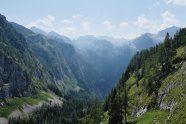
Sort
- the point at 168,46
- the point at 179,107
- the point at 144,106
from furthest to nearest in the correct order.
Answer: the point at 168,46 → the point at 144,106 → the point at 179,107

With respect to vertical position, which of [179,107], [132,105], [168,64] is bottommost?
[132,105]

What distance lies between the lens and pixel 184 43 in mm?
178250

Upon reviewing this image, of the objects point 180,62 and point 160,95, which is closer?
point 160,95

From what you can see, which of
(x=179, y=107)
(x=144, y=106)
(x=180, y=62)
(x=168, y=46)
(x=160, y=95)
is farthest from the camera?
(x=168, y=46)

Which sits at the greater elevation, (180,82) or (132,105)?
(180,82)

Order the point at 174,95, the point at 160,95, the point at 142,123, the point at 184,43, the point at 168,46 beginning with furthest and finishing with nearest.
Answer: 1. the point at 184,43
2. the point at 168,46
3. the point at 160,95
4. the point at 174,95
5. the point at 142,123

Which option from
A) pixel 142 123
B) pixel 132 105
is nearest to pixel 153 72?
pixel 132 105

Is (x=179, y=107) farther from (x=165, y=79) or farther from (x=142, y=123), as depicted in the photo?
(x=165, y=79)

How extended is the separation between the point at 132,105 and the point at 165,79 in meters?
20.9

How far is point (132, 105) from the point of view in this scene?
465ft

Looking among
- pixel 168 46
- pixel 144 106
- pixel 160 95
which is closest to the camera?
pixel 160 95

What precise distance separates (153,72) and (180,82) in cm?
3607

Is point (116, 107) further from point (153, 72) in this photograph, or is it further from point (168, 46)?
point (168, 46)

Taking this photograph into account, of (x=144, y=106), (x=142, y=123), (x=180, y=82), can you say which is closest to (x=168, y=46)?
(x=144, y=106)
